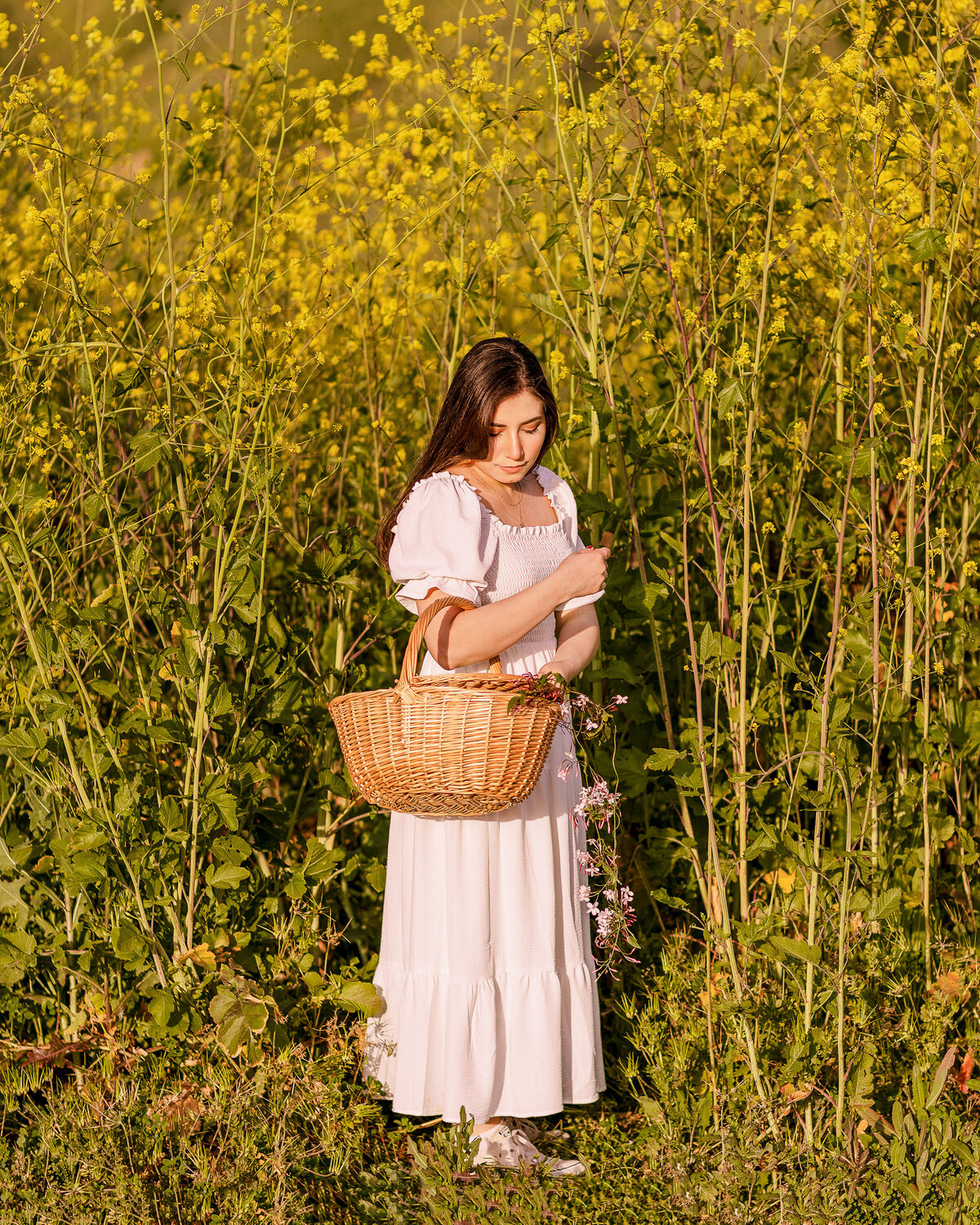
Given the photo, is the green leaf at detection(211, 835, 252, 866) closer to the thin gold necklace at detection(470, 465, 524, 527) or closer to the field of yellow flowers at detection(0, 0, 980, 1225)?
the field of yellow flowers at detection(0, 0, 980, 1225)

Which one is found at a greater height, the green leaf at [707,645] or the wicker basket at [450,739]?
the green leaf at [707,645]

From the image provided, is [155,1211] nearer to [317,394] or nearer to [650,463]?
[650,463]

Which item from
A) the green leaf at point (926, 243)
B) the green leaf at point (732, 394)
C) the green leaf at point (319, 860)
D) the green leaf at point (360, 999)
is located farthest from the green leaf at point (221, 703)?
the green leaf at point (926, 243)

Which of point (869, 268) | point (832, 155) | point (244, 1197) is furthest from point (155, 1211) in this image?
point (832, 155)

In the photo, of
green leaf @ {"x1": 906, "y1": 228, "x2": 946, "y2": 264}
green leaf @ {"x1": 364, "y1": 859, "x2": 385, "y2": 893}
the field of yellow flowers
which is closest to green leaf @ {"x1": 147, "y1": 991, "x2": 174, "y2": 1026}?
the field of yellow flowers

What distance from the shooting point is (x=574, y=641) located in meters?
2.13

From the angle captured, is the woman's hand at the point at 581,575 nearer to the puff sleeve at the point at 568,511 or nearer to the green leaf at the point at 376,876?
the puff sleeve at the point at 568,511

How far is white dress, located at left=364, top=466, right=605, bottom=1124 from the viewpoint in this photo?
6.73 feet

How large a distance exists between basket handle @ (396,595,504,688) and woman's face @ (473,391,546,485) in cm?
26

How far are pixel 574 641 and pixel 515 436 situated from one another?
0.38 meters

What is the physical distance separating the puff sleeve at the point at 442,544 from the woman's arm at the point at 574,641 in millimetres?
184

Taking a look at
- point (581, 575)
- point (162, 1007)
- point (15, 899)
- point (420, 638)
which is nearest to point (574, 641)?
point (581, 575)

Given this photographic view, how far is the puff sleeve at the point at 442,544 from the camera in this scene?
6.54 ft

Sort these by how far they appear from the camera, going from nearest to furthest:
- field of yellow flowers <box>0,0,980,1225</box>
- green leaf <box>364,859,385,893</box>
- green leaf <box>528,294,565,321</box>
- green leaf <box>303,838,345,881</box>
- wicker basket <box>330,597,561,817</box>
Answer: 1. wicker basket <box>330,597,561,817</box>
2. field of yellow flowers <box>0,0,980,1225</box>
3. green leaf <box>528,294,565,321</box>
4. green leaf <box>303,838,345,881</box>
5. green leaf <box>364,859,385,893</box>
